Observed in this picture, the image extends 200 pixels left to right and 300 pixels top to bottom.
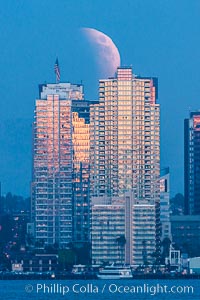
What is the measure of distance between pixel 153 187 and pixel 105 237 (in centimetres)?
555

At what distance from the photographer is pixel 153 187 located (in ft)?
361

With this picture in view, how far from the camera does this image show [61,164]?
120062mm

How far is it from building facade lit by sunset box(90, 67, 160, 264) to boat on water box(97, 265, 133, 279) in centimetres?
678

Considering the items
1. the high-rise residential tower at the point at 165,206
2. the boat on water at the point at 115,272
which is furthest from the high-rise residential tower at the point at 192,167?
the boat on water at the point at 115,272

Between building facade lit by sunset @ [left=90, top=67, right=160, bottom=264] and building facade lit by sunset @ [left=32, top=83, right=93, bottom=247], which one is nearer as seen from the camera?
building facade lit by sunset @ [left=90, top=67, right=160, bottom=264]
